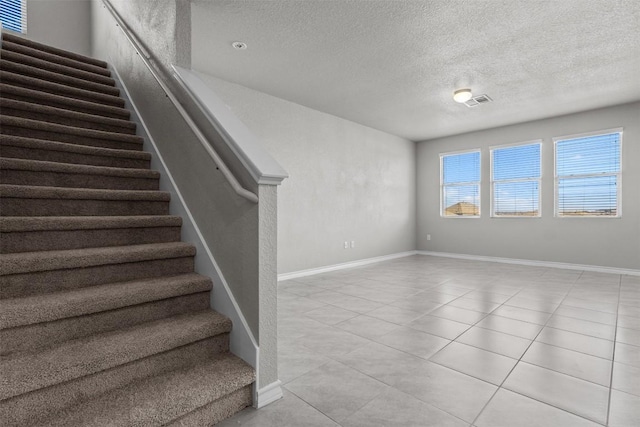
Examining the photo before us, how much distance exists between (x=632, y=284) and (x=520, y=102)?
2.98m

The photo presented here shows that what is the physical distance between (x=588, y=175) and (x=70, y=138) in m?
7.16

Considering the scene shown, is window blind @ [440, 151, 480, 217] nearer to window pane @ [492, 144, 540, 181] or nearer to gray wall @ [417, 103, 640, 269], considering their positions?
gray wall @ [417, 103, 640, 269]

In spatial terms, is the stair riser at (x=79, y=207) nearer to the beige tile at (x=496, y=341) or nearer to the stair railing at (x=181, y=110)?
the stair railing at (x=181, y=110)

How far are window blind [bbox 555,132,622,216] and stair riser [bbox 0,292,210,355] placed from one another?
249 inches

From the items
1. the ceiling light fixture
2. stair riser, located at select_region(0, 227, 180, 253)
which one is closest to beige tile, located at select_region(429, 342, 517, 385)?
stair riser, located at select_region(0, 227, 180, 253)

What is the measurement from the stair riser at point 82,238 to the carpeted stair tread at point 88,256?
2.7 inches

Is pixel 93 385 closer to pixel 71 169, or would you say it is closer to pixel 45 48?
pixel 71 169

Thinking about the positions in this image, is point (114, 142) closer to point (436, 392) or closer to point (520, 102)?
point (436, 392)

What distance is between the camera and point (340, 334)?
2.53 metres

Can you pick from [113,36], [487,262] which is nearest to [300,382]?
[113,36]

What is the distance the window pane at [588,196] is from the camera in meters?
5.16

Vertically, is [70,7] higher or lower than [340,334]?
higher

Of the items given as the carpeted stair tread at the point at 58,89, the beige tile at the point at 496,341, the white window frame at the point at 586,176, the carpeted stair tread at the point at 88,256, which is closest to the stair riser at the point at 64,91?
the carpeted stair tread at the point at 58,89

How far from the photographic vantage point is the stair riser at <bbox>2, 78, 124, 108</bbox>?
8.82 ft
